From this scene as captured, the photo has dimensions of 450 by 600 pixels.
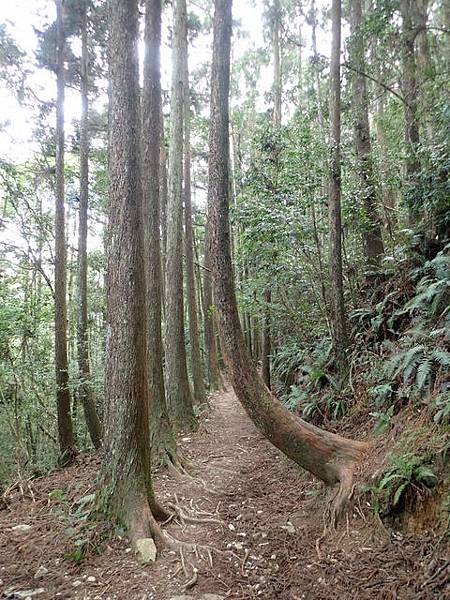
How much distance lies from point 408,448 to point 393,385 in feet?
4.43

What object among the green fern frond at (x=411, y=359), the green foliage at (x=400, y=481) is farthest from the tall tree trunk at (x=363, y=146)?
the green foliage at (x=400, y=481)

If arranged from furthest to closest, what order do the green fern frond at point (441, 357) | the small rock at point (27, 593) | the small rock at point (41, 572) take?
1. the green fern frond at point (441, 357)
2. the small rock at point (41, 572)
3. the small rock at point (27, 593)

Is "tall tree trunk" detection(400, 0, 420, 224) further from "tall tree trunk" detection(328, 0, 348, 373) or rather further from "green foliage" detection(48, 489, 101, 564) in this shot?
"green foliage" detection(48, 489, 101, 564)

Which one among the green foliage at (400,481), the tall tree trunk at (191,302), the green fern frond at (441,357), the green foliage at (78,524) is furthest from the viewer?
the tall tree trunk at (191,302)

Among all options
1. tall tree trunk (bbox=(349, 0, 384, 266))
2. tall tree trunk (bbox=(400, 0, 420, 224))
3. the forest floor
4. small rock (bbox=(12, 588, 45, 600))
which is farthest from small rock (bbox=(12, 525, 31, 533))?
tall tree trunk (bbox=(400, 0, 420, 224))

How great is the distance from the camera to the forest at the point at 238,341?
12.6 feet

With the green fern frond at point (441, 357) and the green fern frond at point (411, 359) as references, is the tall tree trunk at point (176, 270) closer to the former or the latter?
the green fern frond at point (411, 359)

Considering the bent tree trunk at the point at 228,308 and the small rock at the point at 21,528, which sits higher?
the bent tree trunk at the point at 228,308

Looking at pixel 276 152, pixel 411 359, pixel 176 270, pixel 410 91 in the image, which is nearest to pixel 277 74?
pixel 276 152

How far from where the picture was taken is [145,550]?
397cm

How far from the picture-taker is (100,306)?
65.7ft

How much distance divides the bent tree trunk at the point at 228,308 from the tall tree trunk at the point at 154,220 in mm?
2100

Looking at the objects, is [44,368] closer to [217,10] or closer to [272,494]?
[272,494]

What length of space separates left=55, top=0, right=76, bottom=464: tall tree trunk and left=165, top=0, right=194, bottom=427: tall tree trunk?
7.46 ft
